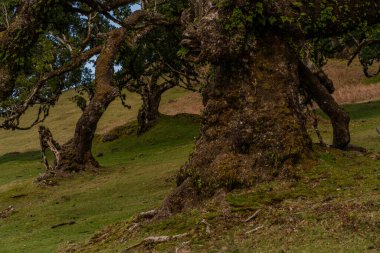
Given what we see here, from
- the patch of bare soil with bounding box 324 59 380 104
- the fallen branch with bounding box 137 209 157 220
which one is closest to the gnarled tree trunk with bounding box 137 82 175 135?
the patch of bare soil with bounding box 324 59 380 104

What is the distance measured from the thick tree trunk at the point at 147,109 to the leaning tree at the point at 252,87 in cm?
3641

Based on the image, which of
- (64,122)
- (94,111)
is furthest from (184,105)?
(94,111)

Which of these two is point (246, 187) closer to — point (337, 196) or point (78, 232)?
point (337, 196)

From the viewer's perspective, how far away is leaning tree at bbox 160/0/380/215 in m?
11.2

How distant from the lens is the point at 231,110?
1188 centimetres

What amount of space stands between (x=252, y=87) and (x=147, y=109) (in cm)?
3796

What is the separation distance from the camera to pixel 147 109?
4938 cm

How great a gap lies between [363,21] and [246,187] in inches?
206

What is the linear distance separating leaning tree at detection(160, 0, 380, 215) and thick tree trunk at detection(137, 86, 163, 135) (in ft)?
119

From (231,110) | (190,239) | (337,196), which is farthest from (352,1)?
(190,239)

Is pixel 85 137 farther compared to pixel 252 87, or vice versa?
pixel 85 137

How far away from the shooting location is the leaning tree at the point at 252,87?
36.6 feet

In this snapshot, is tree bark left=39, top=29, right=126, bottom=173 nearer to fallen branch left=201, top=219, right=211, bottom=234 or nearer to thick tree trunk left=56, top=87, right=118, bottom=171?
thick tree trunk left=56, top=87, right=118, bottom=171

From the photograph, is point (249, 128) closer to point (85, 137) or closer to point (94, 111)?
point (94, 111)
